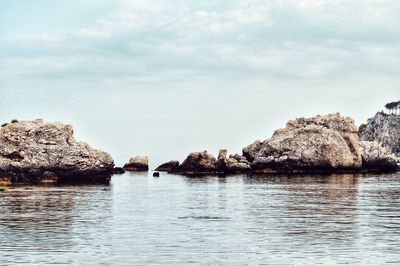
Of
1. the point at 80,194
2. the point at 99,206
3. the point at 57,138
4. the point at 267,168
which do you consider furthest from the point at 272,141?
the point at 99,206

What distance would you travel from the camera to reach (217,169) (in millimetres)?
185500

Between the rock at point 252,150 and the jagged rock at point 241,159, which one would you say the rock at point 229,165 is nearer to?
the jagged rock at point 241,159

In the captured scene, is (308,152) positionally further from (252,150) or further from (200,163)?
(200,163)

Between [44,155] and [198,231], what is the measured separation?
7395 cm

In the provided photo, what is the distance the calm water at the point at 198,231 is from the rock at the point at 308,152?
99.0 meters

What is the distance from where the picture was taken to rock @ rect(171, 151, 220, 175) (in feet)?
598

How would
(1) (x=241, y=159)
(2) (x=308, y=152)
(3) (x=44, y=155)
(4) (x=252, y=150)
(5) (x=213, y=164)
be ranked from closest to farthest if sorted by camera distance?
(3) (x=44, y=155), (2) (x=308, y=152), (5) (x=213, y=164), (1) (x=241, y=159), (4) (x=252, y=150)

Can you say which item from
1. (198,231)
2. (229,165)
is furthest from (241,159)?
(198,231)

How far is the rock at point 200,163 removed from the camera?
18225 centimetres

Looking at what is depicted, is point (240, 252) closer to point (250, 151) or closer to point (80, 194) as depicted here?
point (80, 194)

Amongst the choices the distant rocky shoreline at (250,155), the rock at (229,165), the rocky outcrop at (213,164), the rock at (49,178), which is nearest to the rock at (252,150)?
the distant rocky shoreline at (250,155)

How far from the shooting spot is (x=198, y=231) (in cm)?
5038

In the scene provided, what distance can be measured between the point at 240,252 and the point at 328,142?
478ft

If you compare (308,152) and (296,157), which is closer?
(308,152)
